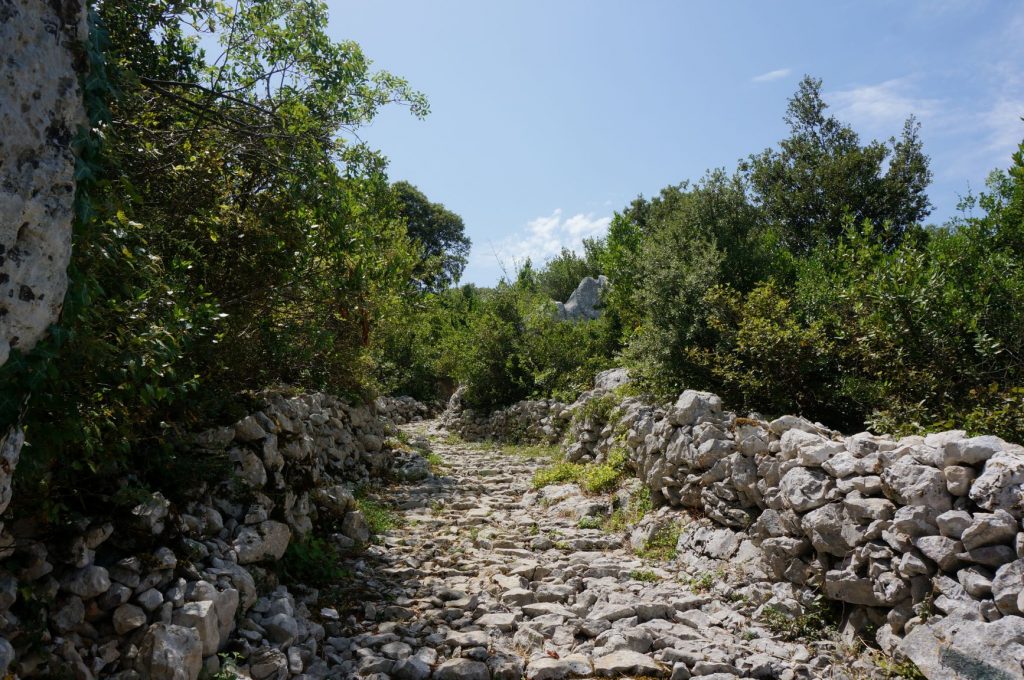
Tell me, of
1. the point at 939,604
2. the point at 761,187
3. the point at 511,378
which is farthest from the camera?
the point at 761,187

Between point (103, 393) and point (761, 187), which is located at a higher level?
point (761, 187)

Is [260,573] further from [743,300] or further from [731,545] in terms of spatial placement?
[743,300]

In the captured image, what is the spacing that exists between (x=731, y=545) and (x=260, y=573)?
494cm

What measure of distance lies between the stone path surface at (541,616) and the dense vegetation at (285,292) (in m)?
2.46

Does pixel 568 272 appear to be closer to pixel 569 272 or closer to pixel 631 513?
pixel 569 272

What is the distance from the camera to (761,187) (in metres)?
27.0

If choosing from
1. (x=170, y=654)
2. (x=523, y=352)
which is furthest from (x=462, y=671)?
(x=523, y=352)

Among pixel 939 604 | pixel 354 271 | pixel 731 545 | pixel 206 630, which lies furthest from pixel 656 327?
pixel 206 630

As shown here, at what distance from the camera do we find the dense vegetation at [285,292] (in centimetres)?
400

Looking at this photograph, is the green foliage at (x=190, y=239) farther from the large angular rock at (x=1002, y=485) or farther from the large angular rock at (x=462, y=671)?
the large angular rock at (x=1002, y=485)

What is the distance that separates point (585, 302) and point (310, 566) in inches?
756

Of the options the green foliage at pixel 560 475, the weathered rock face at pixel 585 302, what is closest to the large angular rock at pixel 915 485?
the green foliage at pixel 560 475

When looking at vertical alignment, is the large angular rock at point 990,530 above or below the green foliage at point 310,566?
above

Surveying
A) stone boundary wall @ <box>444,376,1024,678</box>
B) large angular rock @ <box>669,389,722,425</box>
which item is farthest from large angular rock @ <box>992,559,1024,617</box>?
large angular rock @ <box>669,389,722,425</box>
